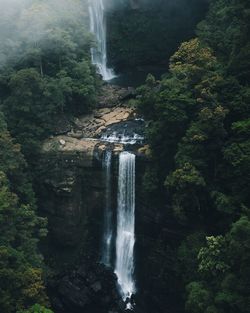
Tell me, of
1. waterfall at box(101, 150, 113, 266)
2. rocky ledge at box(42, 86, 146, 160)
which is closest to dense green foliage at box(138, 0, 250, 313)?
waterfall at box(101, 150, 113, 266)

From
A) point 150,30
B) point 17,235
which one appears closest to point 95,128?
point 17,235

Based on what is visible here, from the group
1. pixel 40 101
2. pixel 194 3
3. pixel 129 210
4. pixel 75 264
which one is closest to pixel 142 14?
pixel 194 3

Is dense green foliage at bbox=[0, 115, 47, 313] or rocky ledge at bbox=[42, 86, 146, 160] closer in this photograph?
dense green foliage at bbox=[0, 115, 47, 313]

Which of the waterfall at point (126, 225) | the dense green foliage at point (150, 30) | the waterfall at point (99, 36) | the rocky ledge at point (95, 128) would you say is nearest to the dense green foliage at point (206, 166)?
the waterfall at point (126, 225)

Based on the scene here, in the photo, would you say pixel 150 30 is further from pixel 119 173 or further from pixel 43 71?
pixel 119 173

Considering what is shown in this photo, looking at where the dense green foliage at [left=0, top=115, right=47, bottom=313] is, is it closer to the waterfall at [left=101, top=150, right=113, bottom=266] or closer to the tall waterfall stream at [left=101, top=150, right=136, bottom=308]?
the waterfall at [left=101, top=150, right=113, bottom=266]
